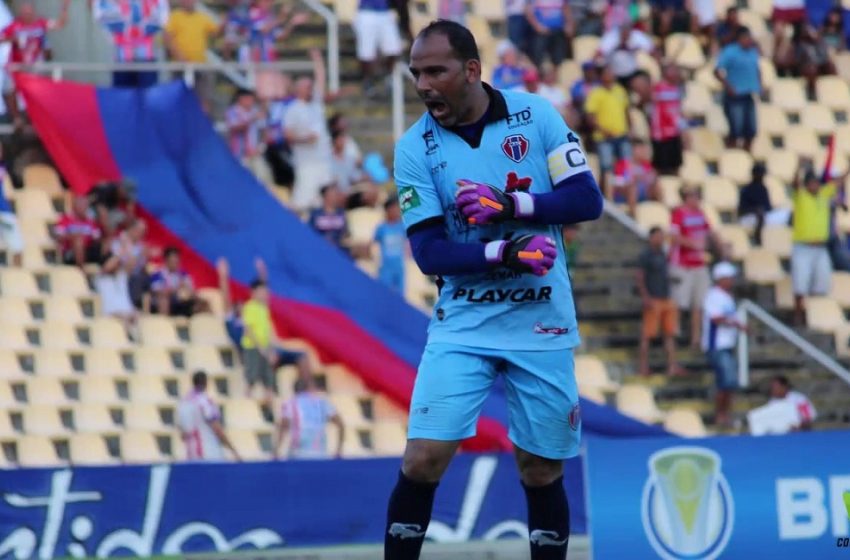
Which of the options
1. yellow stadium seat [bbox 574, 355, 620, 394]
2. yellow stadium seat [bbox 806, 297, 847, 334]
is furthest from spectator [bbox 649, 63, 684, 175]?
yellow stadium seat [bbox 574, 355, 620, 394]

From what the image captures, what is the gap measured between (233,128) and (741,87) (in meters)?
5.45

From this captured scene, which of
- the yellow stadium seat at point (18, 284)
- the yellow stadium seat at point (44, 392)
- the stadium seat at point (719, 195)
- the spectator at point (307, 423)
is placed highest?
the stadium seat at point (719, 195)

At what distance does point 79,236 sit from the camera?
58.4 feet

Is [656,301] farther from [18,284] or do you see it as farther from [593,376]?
[18,284]

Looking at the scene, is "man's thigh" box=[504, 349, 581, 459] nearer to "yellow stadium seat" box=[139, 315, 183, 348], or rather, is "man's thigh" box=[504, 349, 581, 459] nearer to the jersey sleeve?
the jersey sleeve

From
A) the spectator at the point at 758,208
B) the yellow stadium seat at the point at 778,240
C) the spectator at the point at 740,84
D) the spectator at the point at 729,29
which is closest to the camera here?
the yellow stadium seat at the point at 778,240

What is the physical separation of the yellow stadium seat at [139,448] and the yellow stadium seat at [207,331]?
3.78ft

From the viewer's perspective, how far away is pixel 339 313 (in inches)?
704

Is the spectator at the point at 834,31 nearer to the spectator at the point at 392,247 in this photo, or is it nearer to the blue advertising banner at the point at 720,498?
the spectator at the point at 392,247

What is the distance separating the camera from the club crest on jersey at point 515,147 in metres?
8.05

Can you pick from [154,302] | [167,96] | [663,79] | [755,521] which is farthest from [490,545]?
[663,79]

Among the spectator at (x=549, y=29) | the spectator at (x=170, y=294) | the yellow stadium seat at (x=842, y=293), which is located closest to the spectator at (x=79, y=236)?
the spectator at (x=170, y=294)

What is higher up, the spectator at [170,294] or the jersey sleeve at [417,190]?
the jersey sleeve at [417,190]

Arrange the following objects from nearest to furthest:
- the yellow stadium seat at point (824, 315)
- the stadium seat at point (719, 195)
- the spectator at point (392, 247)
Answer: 1. the spectator at point (392, 247)
2. the yellow stadium seat at point (824, 315)
3. the stadium seat at point (719, 195)
